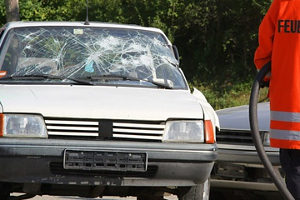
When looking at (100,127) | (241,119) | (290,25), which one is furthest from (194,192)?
(290,25)

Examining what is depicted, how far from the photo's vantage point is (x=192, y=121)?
7270mm

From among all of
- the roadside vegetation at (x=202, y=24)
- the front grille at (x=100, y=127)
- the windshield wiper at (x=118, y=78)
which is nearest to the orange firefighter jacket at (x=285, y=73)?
the front grille at (x=100, y=127)

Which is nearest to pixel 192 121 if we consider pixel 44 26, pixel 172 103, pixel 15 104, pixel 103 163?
pixel 172 103

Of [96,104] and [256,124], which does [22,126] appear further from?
[256,124]

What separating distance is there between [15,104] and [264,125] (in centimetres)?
237

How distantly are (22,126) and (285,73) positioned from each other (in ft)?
7.22

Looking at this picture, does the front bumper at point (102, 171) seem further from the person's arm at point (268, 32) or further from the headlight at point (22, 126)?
the person's arm at point (268, 32)

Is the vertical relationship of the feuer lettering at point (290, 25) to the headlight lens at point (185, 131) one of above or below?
above

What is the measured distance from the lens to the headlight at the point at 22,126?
23.2 ft

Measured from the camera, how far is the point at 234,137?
28.2ft

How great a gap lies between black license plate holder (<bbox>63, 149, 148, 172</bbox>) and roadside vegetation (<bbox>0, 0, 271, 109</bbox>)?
23271 mm

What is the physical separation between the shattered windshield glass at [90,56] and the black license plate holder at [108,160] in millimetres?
1016

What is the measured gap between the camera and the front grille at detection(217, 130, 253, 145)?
28.0 feet

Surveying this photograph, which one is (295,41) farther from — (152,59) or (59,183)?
(152,59)
